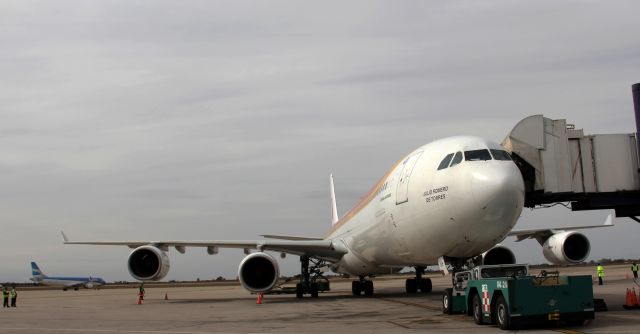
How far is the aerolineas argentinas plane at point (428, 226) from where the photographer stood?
13.7 m

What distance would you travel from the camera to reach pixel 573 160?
15398 mm

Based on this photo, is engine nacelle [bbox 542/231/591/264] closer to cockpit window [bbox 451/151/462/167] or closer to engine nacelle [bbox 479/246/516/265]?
engine nacelle [bbox 479/246/516/265]

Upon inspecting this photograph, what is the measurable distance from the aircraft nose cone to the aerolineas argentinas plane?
2 cm

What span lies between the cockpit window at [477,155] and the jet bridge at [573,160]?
1.72 metres

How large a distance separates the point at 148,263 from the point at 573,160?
16.4m

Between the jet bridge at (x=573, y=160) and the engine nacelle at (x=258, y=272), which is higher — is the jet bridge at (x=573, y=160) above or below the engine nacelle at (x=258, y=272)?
above

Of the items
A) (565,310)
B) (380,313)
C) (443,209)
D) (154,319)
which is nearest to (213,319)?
(154,319)

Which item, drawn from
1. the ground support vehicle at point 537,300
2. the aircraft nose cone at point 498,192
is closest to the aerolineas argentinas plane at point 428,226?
the aircraft nose cone at point 498,192

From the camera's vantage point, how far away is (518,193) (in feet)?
44.4

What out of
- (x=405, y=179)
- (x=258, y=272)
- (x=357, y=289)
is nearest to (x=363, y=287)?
(x=357, y=289)

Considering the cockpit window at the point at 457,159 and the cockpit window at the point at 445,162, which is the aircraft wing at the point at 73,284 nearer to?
the cockpit window at the point at 445,162

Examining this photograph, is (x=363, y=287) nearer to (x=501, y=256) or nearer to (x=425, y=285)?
(x=425, y=285)

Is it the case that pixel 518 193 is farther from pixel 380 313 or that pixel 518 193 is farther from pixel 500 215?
pixel 380 313

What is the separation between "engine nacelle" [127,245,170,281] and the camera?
24375 mm
